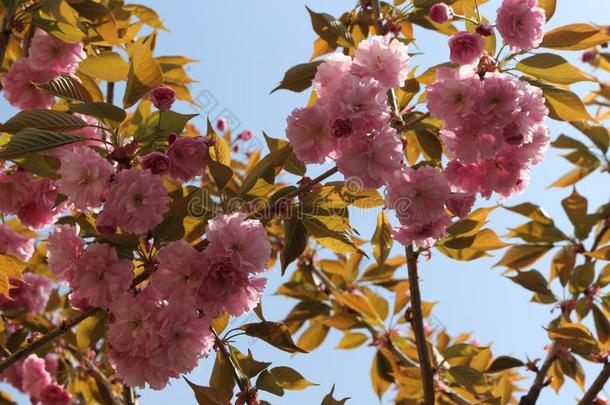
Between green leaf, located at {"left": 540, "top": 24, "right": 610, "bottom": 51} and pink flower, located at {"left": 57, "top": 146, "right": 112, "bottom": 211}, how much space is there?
1321 millimetres

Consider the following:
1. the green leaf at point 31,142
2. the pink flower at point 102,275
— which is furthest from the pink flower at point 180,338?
the green leaf at point 31,142

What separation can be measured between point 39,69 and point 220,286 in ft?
3.50

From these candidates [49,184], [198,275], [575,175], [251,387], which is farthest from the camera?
[575,175]

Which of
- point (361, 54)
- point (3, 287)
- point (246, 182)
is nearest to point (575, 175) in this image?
point (361, 54)

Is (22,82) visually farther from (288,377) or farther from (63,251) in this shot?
(288,377)

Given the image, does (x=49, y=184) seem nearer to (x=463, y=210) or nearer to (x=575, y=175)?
(x=463, y=210)

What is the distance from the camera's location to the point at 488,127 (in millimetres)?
1479

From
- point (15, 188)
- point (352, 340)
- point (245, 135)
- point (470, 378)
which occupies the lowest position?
point (470, 378)

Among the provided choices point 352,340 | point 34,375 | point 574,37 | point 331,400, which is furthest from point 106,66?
point 34,375

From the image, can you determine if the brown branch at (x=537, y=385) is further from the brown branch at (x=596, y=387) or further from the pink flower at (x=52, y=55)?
the pink flower at (x=52, y=55)

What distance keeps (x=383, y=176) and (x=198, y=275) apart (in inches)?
19.0

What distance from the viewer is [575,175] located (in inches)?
122

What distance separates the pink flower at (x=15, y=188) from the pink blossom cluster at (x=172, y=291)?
35 cm

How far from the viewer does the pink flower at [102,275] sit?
1400 millimetres
